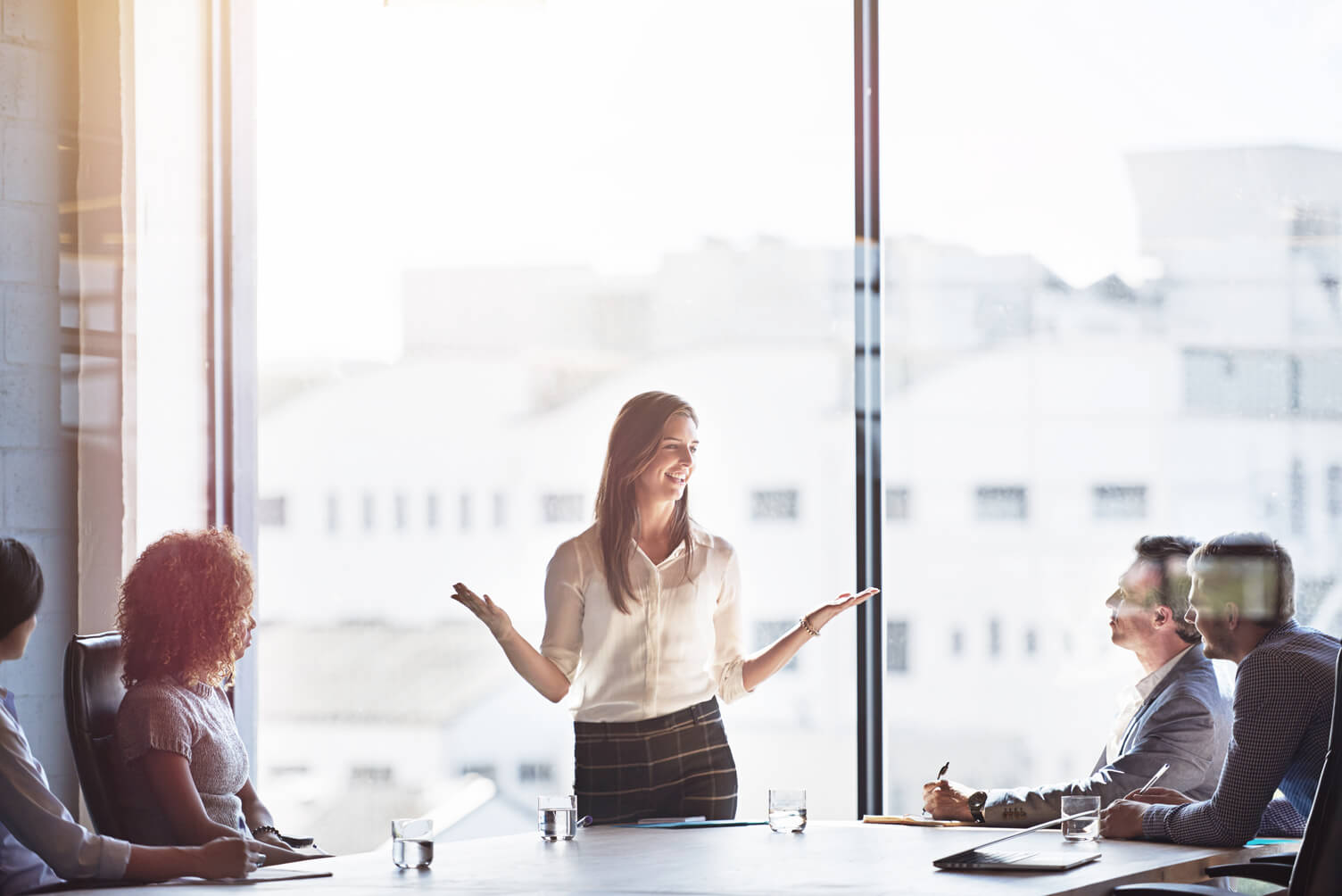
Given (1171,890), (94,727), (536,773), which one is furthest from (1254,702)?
(536,773)

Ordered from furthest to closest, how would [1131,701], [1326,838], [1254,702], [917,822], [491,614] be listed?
1. [491,614]
2. [1131,701]
3. [917,822]
4. [1254,702]
5. [1326,838]

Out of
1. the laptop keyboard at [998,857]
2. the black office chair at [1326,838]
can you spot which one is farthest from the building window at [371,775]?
the black office chair at [1326,838]

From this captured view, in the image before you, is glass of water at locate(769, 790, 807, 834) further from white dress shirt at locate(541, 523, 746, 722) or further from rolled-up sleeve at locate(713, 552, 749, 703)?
rolled-up sleeve at locate(713, 552, 749, 703)

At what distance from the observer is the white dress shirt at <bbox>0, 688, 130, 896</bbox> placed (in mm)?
2104

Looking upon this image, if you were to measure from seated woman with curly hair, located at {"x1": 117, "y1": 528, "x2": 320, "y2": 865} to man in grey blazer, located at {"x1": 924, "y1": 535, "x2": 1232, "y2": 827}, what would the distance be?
54.9 inches

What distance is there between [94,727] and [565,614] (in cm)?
107

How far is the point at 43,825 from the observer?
7.02 feet

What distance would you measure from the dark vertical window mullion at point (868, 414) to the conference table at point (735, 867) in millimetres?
1191

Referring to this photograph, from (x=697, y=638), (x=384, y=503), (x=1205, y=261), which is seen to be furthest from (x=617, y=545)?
(x=1205, y=261)

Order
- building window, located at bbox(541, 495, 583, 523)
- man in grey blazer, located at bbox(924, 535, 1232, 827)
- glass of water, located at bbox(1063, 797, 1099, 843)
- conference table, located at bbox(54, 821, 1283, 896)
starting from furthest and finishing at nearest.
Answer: building window, located at bbox(541, 495, 583, 523) < man in grey blazer, located at bbox(924, 535, 1232, 827) < glass of water, located at bbox(1063, 797, 1099, 843) < conference table, located at bbox(54, 821, 1283, 896)

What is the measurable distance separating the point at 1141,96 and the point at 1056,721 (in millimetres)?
1712

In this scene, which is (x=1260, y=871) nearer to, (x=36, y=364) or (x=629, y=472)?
(x=629, y=472)

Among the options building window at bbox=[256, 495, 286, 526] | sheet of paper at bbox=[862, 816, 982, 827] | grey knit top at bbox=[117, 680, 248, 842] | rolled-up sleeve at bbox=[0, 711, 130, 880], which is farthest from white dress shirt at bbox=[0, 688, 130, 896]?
building window at bbox=[256, 495, 286, 526]

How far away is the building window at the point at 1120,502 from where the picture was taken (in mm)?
3797
